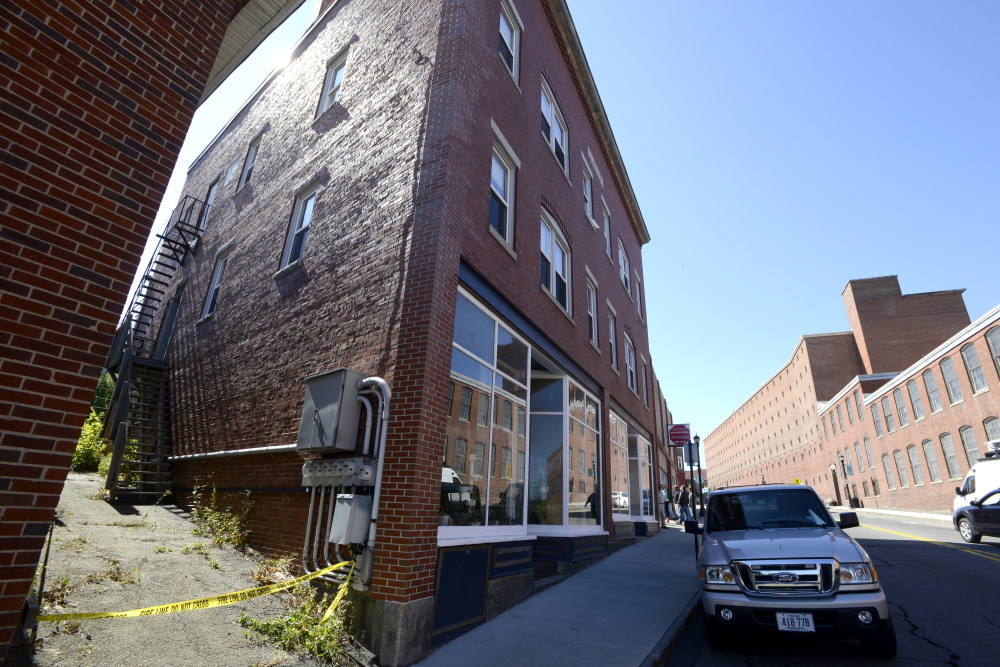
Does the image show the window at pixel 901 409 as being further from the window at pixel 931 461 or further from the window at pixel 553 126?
the window at pixel 553 126

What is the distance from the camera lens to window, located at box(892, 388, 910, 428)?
41.9 metres

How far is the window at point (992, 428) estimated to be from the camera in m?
30.5

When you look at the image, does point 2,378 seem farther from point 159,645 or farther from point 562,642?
point 562,642

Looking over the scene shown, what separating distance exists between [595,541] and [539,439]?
10.1 ft

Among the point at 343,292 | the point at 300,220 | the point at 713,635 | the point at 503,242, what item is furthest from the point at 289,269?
the point at 713,635

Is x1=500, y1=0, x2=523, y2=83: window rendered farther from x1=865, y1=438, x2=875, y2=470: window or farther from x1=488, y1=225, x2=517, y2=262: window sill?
x1=865, y1=438, x2=875, y2=470: window

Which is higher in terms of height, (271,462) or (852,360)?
(852,360)

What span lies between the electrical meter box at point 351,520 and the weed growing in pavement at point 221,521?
3.00 meters

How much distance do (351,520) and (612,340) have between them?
42.2ft

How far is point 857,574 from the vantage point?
5.30 metres

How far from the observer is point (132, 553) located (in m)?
6.52

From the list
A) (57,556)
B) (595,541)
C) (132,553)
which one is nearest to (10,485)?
(57,556)

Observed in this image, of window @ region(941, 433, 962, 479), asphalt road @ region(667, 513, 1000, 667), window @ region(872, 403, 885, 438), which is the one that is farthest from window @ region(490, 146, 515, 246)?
window @ region(872, 403, 885, 438)

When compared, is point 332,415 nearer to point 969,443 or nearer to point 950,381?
point 969,443
